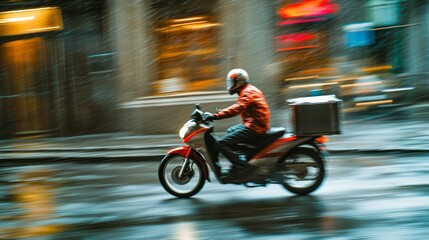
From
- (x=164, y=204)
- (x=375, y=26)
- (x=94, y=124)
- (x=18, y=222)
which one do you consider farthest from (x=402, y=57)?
(x=18, y=222)

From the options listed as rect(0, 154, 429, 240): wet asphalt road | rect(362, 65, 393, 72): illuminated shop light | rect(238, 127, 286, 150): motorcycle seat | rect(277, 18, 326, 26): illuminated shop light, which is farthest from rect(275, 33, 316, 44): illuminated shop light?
rect(238, 127, 286, 150): motorcycle seat

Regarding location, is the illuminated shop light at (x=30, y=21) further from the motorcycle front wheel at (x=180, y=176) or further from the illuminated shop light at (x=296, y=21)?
the motorcycle front wheel at (x=180, y=176)

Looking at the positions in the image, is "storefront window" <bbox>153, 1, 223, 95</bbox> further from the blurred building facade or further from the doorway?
the doorway

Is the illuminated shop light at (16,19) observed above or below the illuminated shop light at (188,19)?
above

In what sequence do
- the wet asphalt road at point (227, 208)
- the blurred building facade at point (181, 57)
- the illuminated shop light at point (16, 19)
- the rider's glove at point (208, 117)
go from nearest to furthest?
1. the wet asphalt road at point (227, 208)
2. the rider's glove at point (208, 117)
3. the blurred building facade at point (181, 57)
4. the illuminated shop light at point (16, 19)

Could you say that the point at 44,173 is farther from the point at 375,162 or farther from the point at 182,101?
the point at 375,162

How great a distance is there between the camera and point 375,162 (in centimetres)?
1082

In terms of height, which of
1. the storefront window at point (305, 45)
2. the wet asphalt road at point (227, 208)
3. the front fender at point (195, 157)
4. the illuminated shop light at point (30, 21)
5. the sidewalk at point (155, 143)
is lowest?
the wet asphalt road at point (227, 208)

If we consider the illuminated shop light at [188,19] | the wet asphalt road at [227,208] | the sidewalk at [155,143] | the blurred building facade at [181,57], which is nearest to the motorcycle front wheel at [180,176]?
the wet asphalt road at [227,208]

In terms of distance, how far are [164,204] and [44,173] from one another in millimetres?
4390

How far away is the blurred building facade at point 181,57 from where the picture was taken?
51.6ft

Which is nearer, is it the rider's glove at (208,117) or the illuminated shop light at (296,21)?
the rider's glove at (208,117)

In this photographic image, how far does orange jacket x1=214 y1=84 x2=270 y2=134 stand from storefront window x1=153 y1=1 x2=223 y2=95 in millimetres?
7400

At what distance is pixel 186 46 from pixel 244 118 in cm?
798
